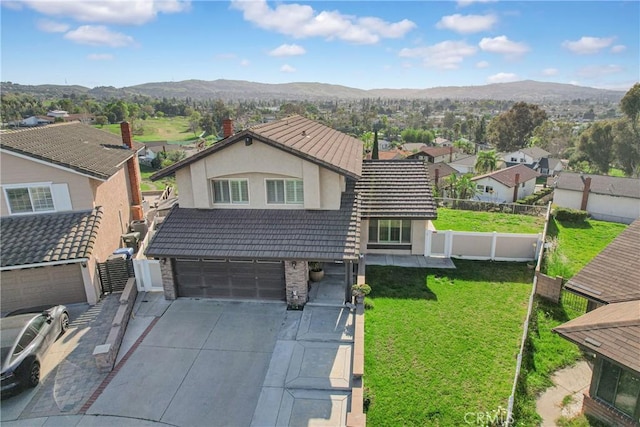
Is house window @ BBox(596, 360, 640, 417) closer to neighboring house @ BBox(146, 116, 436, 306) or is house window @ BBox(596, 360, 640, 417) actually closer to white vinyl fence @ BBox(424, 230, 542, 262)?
neighboring house @ BBox(146, 116, 436, 306)

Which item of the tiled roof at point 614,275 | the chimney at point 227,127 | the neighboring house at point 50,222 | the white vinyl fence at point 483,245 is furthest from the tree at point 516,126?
the neighboring house at point 50,222

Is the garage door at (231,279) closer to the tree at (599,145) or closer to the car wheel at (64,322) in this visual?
the car wheel at (64,322)

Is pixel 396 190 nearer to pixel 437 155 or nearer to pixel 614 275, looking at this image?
pixel 614 275

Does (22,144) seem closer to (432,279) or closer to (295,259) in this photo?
(295,259)

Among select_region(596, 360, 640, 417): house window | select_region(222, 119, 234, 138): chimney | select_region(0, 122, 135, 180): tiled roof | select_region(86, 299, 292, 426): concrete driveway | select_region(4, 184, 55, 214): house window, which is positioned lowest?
select_region(86, 299, 292, 426): concrete driveway

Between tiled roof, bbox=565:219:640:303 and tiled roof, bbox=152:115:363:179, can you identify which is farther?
tiled roof, bbox=152:115:363:179

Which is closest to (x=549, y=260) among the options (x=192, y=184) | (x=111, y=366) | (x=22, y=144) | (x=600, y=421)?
(x=600, y=421)

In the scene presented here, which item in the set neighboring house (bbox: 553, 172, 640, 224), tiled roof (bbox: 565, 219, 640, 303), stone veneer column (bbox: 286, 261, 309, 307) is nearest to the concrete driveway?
stone veneer column (bbox: 286, 261, 309, 307)

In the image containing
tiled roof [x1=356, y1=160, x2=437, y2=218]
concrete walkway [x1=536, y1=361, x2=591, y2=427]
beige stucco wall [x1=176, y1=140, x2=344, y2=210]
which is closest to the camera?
concrete walkway [x1=536, y1=361, x2=591, y2=427]
